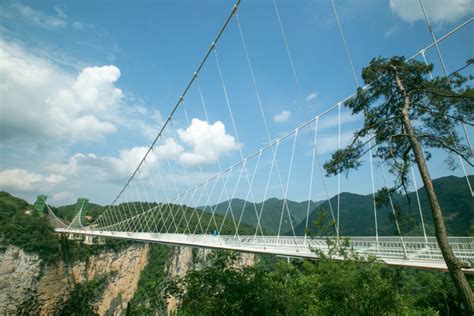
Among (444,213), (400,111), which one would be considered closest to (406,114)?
(400,111)

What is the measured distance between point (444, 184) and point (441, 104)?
55459 mm

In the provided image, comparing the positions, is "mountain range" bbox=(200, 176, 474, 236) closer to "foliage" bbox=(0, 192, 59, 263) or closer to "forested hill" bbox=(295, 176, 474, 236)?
"forested hill" bbox=(295, 176, 474, 236)

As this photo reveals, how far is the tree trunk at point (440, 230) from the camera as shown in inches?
208

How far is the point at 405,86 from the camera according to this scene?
7453 mm

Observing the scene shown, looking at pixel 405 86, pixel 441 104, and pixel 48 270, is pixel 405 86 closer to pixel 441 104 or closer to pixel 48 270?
pixel 441 104

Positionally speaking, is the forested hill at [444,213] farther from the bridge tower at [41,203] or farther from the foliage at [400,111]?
the bridge tower at [41,203]

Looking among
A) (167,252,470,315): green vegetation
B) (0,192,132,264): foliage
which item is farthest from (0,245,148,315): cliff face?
(167,252,470,315): green vegetation

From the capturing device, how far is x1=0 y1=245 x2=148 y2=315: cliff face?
40406mm

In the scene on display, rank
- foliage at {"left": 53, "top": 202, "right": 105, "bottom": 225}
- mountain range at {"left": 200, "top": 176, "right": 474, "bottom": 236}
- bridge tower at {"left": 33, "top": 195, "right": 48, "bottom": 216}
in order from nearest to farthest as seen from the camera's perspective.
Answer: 1. mountain range at {"left": 200, "top": 176, "right": 474, "bottom": 236}
2. bridge tower at {"left": 33, "top": 195, "right": 48, "bottom": 216}
3. foliage at {"left": 53, "top": 202, "right": 105, "bottom": 225}

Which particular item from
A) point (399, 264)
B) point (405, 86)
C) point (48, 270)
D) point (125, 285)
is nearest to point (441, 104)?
point (405, 86)

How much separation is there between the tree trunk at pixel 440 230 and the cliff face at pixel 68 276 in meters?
41.1

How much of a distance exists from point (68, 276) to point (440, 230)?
186 feet

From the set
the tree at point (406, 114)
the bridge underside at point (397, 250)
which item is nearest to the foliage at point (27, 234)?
the bridge underside at point (397, 250)

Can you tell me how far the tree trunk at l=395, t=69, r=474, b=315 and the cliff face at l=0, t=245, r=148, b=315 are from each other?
135 feet
